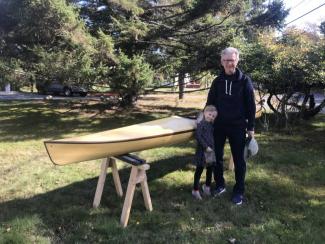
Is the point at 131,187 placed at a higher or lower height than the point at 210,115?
lower

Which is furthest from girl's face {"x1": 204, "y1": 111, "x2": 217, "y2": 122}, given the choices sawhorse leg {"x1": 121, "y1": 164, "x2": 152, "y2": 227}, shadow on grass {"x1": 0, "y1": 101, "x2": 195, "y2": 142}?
shadow on grass {"x1": 0, "y1": 101, "x2": 195, "y2": 142}

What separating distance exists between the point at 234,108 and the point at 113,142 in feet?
5.06

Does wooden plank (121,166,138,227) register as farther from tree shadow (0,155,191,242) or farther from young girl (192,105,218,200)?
young girl (192,105,218,200)

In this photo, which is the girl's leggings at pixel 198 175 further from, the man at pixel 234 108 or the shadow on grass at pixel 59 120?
the shadow on grass at pixel 59 120

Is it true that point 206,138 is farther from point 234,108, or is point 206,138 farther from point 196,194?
point 196,194

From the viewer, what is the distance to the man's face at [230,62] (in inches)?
194

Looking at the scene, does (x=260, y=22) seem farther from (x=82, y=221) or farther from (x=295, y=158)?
(x=82, y=221)

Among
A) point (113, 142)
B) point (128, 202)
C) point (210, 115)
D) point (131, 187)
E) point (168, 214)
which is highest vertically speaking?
point (210, 115)

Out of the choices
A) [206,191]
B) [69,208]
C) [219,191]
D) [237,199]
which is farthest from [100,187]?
[237,199]

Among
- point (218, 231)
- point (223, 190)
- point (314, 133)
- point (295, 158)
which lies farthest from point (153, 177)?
point (314, 133)

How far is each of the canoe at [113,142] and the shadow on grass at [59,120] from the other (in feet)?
14.8

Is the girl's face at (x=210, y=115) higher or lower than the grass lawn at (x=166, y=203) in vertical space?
higher

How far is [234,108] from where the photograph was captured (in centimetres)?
510

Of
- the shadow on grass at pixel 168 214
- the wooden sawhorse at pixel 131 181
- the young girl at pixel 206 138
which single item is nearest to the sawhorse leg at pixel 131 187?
the wooden sawhorse at pixel 131 181
